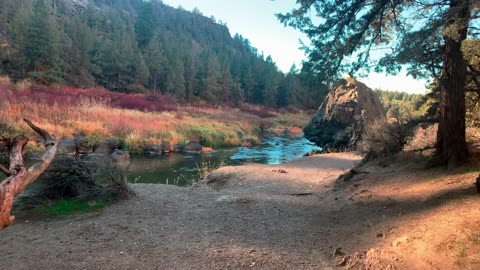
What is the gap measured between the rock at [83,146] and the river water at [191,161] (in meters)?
2.02

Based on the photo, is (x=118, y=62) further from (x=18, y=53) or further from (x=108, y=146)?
(x=108, y=146)

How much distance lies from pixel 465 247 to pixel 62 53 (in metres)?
47.3

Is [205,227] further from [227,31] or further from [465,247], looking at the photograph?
[227,31]

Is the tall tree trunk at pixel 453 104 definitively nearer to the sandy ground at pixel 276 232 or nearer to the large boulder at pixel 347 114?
the sandy ground at pixel 276 232

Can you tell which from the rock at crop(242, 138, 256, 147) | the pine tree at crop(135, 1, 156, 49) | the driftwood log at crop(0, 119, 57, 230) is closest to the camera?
the driftwood log at crop(0, 119, 57, 230)

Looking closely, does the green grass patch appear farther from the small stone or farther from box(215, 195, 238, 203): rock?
the small stone

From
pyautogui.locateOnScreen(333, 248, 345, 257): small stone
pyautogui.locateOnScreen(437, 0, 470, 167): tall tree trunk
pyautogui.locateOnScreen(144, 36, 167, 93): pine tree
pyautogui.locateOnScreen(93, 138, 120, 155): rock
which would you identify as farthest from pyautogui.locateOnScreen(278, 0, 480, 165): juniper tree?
pyautogui.locateOnScreen(144, 36, 167, 93): pine tree

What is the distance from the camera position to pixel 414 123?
24.9 ft

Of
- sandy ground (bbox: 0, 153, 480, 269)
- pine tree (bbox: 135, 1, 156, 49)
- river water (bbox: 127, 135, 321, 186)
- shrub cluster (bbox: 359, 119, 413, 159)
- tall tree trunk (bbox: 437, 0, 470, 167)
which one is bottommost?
river water (bbox: 127, 135, 321, 186)

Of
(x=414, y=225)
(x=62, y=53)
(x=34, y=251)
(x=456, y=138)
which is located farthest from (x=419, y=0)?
(x=62, y=53)

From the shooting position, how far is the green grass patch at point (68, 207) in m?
5.42

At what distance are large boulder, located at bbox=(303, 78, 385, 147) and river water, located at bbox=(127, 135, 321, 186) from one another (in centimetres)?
208

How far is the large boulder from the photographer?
859 inches

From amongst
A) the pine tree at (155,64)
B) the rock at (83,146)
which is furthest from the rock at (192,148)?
the pine tree at (155,64)
